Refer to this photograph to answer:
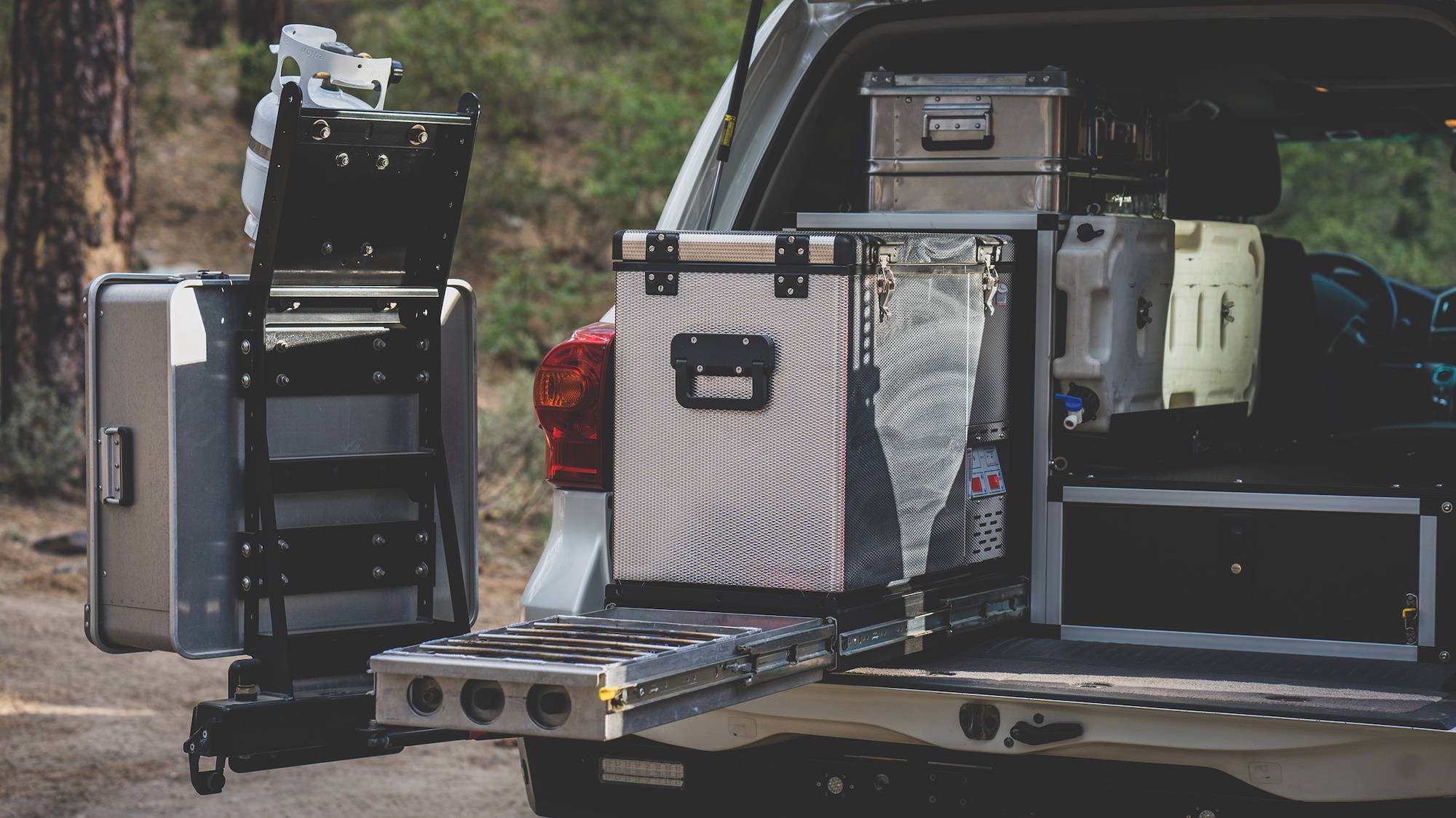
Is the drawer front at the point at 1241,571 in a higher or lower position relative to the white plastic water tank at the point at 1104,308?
lower

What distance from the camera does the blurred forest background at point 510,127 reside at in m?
15.4

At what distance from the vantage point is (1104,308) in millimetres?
3689

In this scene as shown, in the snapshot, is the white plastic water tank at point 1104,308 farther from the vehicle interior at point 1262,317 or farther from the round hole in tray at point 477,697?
the round hole in tray at point 477,697

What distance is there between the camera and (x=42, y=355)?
33.8 feet

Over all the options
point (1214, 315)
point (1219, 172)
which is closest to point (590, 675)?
point (1214, 315)

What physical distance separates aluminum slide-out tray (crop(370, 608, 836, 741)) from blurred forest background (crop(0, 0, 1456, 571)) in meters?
10.7

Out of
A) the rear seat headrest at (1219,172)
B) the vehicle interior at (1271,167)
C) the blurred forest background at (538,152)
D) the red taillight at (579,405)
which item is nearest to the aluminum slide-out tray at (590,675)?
the red taillight at (579,405)

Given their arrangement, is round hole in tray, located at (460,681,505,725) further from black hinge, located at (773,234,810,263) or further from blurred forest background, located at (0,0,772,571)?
blurred forest background, located at (0,0,772,571)

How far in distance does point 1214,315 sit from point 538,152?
14749mm

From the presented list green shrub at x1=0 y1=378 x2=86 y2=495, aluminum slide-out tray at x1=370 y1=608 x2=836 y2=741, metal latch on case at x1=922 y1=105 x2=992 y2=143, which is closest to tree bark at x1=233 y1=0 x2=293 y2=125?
green shrub at x1=0 y1=378 x2=86 y2=495

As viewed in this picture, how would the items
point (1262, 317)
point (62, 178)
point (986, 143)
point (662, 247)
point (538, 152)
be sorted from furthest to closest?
point (538, 152)
point (62, 178)
point (1262, 317)
point (986, 143)
point (662, 247)

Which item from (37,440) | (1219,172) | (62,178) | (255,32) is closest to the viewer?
(1219,172)

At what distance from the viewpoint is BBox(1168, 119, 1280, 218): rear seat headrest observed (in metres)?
5.84

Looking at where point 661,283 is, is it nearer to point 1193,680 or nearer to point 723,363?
point 723,363
